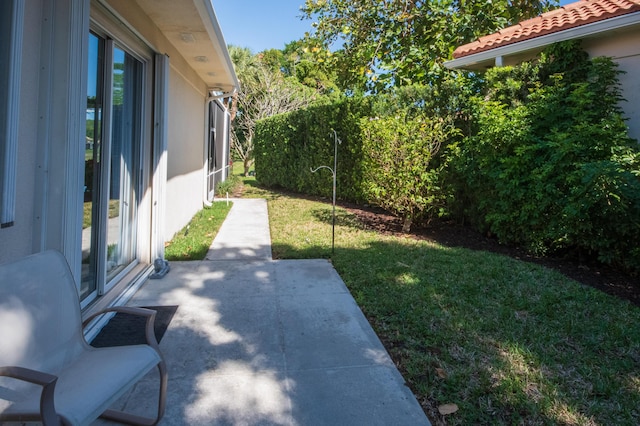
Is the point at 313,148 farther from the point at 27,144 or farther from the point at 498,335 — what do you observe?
the point at 27,144

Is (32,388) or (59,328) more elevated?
(59,328)

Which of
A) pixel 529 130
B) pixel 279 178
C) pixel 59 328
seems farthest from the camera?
pixel 279 178

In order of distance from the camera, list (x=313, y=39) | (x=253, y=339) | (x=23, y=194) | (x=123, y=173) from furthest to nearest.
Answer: (x=313, y=39) < (x=123, y=173) < (x=253, y=339) < (x=23, y=194)

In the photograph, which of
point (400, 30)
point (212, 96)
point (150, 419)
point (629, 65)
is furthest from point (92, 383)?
point (400, 30)

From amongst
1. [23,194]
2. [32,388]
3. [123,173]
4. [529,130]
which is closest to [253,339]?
[32,388]

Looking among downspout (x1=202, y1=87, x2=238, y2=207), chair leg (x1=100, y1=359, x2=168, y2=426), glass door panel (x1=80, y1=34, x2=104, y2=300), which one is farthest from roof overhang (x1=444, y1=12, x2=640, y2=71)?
chair leg (x1=100, y1=359, x2=168, y2=426)

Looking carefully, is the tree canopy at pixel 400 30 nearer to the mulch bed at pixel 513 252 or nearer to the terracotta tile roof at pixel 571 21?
the terracotta tile roof at pixel 571 21

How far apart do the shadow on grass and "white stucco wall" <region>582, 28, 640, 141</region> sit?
2.43m

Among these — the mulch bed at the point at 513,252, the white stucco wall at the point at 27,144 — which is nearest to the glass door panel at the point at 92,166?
the white stucco wall at the point at 27,144

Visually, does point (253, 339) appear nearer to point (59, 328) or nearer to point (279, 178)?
point (59, 328)

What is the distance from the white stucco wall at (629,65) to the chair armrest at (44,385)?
6.70 metres

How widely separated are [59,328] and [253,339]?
4.89 feet

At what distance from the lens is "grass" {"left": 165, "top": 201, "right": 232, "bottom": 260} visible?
597 cm

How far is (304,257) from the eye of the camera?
596 cm
